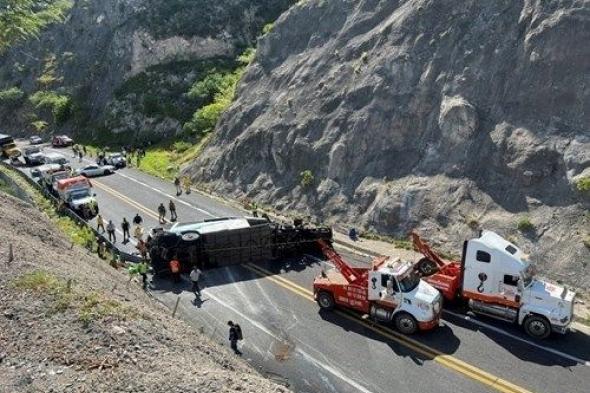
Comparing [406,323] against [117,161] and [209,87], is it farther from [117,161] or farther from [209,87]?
[209,87]

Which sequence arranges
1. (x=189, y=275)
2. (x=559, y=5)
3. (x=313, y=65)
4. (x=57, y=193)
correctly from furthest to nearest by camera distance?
(x=313, y=65)
(x=57, y=193)
(x=559, y=5)
(x=189, y=275)

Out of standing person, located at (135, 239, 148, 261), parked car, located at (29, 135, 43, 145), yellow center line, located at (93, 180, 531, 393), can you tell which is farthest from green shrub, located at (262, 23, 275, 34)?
yellow center line, located at (93, 180, 531, 393)

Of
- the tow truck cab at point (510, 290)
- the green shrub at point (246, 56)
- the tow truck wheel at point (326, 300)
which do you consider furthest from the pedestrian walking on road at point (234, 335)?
the green shrub at point (246, 56)

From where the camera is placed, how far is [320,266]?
25172 mm

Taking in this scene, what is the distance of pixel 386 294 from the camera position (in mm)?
19547

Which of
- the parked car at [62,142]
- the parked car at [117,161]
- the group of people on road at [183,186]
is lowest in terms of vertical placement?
the parked car at [62,142]

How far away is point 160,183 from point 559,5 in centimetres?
2925

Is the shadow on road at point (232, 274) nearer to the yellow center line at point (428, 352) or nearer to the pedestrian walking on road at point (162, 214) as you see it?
the yellow center line at point (428, 352)

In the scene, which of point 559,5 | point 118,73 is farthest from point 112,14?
point 559,5

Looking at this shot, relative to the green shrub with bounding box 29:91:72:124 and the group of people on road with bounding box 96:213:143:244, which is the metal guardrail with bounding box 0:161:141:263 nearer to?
the group of people on road with bounding box 96:213:143:244

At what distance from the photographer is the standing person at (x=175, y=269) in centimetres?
2428

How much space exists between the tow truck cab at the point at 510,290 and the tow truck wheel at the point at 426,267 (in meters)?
2.18

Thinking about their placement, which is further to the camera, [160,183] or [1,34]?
[160,183]

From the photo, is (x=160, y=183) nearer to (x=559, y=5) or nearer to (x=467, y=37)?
(x=467, y=37)
